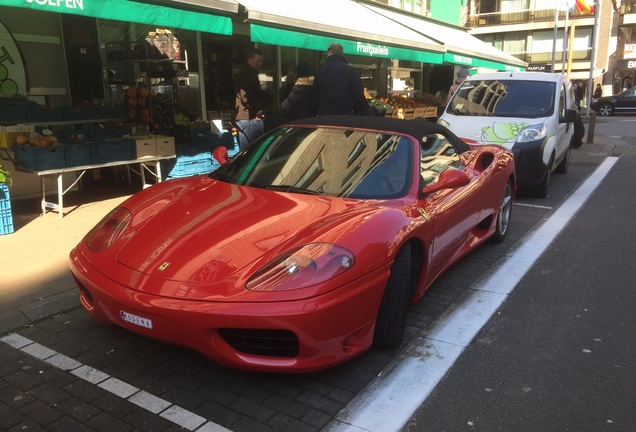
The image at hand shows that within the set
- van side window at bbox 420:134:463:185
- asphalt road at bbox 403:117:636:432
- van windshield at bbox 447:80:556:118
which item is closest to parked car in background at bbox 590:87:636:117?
van windshield at bbox 447:80:556:118

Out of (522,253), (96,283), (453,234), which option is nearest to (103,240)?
(96,283)

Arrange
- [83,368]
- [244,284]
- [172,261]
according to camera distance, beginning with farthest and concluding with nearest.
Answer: [83,368], [172,261], [244,284]

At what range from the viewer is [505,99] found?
27.9ft


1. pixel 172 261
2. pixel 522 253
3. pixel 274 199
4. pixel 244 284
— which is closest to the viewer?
pixel 244 284

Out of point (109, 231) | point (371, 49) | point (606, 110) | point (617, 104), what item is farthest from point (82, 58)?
point (606, 110)

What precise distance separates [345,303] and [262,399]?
0.68m

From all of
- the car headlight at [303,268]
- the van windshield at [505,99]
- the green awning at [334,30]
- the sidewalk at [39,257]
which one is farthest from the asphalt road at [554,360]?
the green awning at [334,30]

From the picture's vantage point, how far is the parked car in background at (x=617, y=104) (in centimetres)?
3047

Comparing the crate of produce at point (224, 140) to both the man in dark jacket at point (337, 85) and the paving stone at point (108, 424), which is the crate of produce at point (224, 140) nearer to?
the man in dark jacket at point (337, 85)

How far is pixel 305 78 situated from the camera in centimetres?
760

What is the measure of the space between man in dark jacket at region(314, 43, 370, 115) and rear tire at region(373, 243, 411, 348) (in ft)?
14.1

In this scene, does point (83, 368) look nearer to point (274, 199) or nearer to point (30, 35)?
point (274, 199)

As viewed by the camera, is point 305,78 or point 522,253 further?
point 305,78

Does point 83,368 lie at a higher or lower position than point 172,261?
lower
